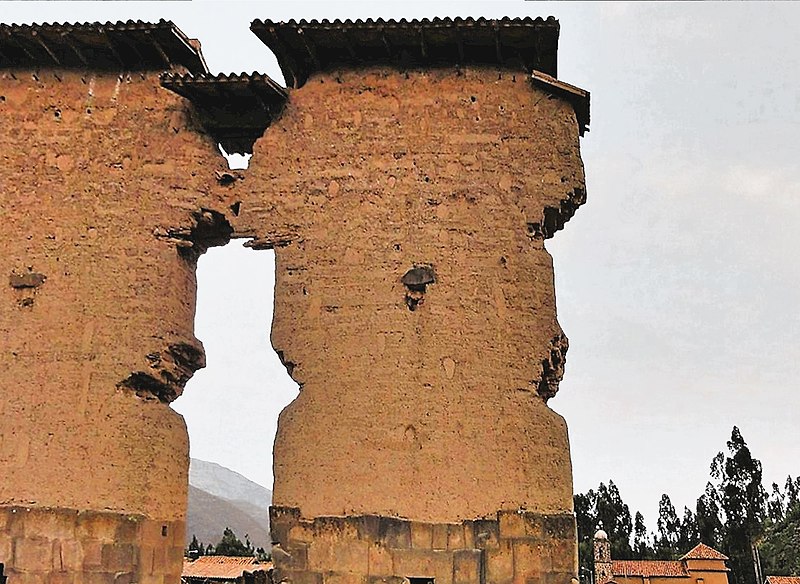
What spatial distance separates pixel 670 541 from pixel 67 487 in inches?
1994

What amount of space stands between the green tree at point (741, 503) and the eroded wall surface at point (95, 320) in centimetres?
4002

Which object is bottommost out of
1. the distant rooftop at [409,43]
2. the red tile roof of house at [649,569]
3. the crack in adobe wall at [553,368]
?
the red tile roof of house at [649,569]

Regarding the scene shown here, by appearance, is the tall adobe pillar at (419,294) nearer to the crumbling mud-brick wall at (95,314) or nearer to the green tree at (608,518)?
the crumbling mud-brick wall at (95,314)

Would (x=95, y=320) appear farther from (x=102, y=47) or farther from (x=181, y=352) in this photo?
(x=102, y=47)

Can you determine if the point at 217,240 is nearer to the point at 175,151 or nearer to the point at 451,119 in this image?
the point at 175,151

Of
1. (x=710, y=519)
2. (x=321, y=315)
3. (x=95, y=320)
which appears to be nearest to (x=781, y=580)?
(x=710, y=519)

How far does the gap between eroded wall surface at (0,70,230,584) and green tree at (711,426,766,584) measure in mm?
40018

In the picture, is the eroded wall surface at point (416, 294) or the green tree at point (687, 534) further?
the green tree at point (687, 534)

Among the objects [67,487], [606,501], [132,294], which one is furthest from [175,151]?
[606,501]

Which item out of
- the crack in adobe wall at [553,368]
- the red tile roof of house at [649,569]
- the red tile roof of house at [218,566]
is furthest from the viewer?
the red tile roof of house at [649,569]

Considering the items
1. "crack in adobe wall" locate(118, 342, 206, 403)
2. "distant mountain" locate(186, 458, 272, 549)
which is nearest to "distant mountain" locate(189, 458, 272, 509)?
"distant mountain" locate(186, 458, 272, 549)

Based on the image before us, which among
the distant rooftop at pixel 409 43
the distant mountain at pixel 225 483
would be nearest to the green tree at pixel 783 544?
the distant rooftop at pixel 409 43

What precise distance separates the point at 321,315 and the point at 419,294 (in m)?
0.94

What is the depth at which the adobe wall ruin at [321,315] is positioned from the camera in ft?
22.4
